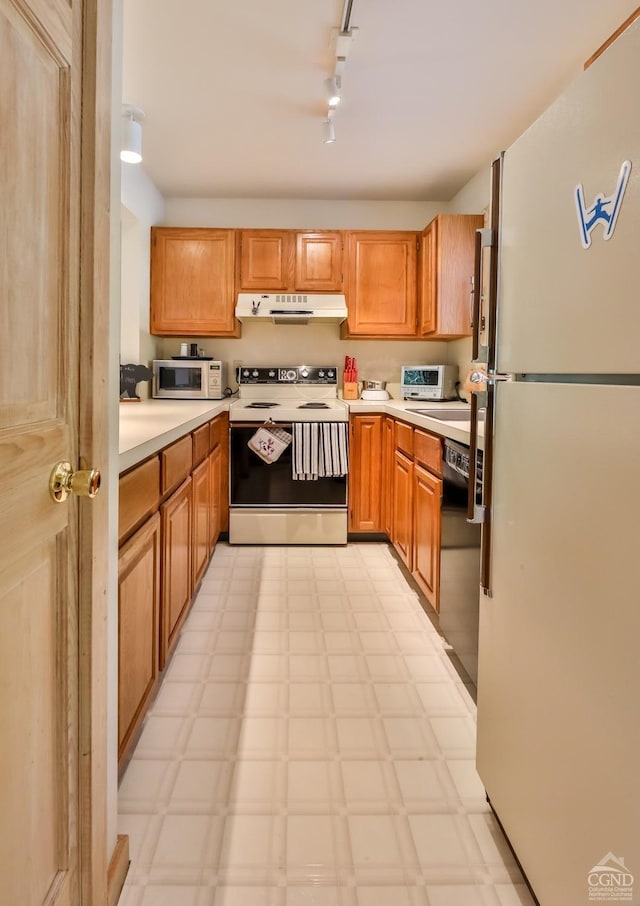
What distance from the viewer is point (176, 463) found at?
6.56ft

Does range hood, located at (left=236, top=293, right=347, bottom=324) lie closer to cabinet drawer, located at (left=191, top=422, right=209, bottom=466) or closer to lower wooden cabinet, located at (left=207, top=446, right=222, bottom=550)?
lower wooden cabinet, located at (left=207, top=446, right=222, bottom=550)

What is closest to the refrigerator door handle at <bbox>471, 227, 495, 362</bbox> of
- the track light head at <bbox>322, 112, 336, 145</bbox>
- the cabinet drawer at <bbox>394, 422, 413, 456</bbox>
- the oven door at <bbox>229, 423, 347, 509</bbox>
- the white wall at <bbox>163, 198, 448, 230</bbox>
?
the cabinet drawer at <bbox>394, 422, 413, 456</bbox>

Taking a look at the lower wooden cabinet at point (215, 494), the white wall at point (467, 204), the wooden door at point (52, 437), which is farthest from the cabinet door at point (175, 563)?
the white wall at point (467, 204)

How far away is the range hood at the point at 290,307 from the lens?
3.71 meters

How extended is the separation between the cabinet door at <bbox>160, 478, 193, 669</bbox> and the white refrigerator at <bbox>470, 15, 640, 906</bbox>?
3.43 feet

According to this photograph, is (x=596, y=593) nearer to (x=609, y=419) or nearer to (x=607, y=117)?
(x=609, y=419)

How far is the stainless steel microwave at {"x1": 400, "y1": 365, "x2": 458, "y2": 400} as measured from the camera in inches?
148

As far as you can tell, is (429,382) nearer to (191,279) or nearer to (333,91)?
(191,279)

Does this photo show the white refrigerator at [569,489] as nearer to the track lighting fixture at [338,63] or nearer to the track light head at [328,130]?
the track lighting fixture at [338,63]

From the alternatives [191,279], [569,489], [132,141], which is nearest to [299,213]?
[191,279]

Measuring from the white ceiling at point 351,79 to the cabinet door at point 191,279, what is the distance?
1.30 feet

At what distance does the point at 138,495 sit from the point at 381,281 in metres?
2.91

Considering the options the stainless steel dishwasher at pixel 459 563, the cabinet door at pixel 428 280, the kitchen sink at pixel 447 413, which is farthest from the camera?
the cabinet door at pixel 428 280

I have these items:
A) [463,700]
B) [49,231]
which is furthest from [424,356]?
[49,231]
